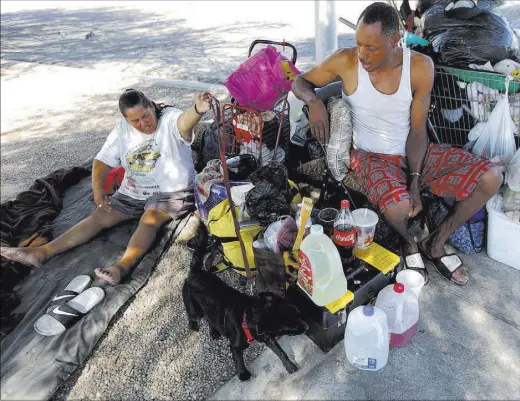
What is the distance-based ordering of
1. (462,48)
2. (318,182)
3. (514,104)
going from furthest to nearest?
(318,182) → (462,48) → (514,104)

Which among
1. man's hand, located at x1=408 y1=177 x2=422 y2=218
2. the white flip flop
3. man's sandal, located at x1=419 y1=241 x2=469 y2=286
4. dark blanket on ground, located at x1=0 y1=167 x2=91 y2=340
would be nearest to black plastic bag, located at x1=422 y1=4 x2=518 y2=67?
man's hand, located at x1=408 y1=177 x2=422 y2=218

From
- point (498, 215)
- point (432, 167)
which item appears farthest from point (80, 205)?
point (498, 215)

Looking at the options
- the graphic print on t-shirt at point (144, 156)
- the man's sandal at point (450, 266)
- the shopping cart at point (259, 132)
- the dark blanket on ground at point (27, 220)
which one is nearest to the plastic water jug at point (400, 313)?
the man's sandal at point (450, 266)

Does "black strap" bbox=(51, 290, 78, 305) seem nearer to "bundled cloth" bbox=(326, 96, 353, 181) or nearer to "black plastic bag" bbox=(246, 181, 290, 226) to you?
"black plastic bag" bbox=(246, 181, 290, 226)

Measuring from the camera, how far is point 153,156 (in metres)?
3.53

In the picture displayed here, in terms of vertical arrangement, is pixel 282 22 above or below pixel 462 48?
below

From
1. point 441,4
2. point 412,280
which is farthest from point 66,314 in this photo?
point 441,4

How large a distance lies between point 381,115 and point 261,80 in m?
1.18

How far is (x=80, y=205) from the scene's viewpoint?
4.21 metres

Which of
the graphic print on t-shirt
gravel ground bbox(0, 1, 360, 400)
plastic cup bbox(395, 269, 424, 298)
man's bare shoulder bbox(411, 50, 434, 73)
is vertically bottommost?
gravel ground bbox(0, 1, 360, 400)

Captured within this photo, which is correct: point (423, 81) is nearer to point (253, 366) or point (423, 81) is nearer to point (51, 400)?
point (253, 366)

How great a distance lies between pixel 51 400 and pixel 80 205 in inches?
82.9

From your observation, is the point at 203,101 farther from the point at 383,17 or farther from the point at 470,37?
the point at 470,37

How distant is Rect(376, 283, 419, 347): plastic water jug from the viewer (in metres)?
2.57
